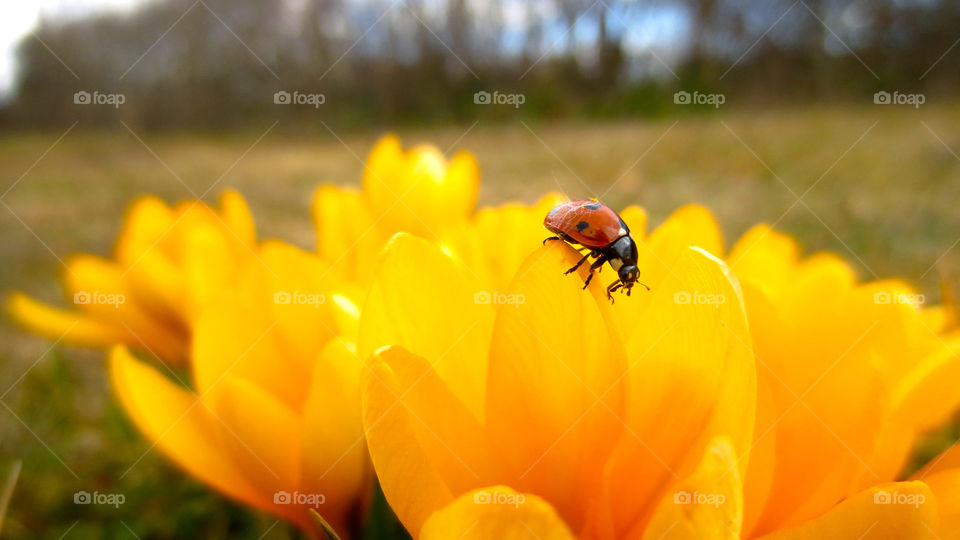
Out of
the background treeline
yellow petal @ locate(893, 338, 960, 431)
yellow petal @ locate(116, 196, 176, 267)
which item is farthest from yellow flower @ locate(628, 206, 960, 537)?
the background treeline

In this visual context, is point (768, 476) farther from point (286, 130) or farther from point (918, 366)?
point (286, 130)

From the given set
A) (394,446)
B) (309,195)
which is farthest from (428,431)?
(309,195)

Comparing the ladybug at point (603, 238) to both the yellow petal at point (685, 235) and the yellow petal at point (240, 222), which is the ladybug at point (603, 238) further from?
the yellow petal at point (240, 222)

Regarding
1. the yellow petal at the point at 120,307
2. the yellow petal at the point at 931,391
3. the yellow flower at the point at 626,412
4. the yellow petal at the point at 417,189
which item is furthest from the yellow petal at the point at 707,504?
the yellow petal at the point at 120,307

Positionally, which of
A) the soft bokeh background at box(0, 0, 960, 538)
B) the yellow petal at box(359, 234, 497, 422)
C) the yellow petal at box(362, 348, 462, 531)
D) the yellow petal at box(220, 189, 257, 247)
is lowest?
the yellow petal at box(362, 348, 462, 531)

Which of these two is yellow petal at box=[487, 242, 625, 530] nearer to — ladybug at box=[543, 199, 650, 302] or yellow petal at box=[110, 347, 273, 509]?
ladybug at box=[543, 199, 650, 302]
